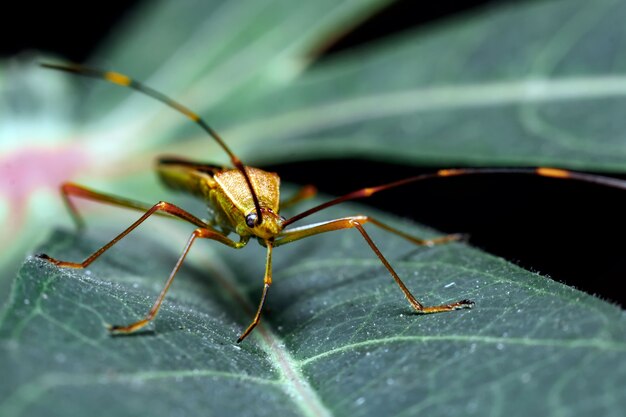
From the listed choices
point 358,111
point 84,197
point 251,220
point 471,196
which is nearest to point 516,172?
point 251,220

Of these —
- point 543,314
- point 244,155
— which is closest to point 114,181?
point 244,155

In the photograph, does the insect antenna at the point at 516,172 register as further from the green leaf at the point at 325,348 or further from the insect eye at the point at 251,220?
the green leaf at the point at 325,348

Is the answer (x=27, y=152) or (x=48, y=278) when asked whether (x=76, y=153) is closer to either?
(x=27, y=152)

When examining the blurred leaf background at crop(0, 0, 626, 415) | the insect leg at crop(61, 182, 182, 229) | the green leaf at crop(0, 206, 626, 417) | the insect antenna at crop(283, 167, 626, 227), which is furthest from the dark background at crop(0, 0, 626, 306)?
the insect leg at crop(61, 182, 182, 229)

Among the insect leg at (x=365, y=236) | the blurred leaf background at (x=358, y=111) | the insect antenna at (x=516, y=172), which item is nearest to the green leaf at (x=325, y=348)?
the insect leg at (x=365, y=236)

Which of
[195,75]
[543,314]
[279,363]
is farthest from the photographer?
[195,75]

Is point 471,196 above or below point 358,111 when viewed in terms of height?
below

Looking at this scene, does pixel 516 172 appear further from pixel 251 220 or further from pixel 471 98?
pixel 471 98

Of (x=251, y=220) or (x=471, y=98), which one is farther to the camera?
(x=471, y=98)
